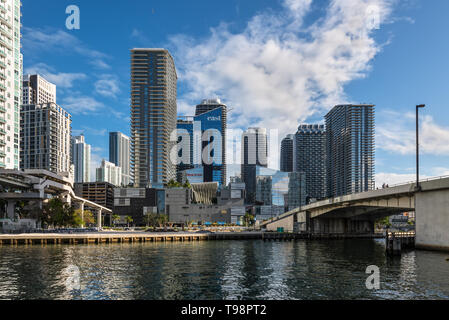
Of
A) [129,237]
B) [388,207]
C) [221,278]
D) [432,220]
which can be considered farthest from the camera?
[129,237]

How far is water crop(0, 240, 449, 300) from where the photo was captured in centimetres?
3297

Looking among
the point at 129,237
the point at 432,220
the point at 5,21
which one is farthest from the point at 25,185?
the point at 432,220

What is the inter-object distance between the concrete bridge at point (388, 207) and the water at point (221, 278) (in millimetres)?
7450

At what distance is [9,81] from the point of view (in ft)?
487

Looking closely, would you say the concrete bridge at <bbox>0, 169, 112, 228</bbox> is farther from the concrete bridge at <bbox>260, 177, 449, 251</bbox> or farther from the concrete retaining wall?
the concrete retaining wall

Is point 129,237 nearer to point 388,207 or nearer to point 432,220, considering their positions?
point 388,207

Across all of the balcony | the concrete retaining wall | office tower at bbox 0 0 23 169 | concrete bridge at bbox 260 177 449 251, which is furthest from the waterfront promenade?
the balcony

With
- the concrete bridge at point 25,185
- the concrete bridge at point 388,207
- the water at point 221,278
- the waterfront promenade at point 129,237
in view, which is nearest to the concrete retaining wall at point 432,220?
the concrete bridge at point 388,207

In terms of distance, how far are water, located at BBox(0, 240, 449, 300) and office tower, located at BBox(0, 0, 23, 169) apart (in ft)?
337

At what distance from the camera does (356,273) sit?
146 ft

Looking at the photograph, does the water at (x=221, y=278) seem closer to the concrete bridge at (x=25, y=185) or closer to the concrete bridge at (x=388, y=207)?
the concrete bridge at (x=388, y=207)

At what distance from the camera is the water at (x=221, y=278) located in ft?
108

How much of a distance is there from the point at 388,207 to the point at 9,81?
494 ft
